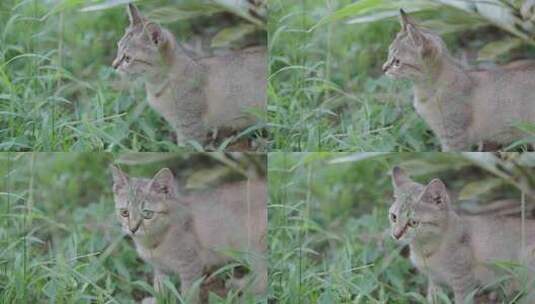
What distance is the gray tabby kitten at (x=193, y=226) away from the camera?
3533 mm

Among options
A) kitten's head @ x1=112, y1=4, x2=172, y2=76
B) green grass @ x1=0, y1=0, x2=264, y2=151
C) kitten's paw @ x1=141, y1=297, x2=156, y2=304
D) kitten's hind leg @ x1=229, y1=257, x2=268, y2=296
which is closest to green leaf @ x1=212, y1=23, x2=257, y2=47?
green grass @ x1=0, y1=0, x2=264, y2=151

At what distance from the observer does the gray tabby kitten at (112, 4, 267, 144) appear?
3.57 meters

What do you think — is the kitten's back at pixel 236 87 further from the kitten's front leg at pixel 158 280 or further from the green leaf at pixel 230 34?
the kitten's front leg at pixel 158 280

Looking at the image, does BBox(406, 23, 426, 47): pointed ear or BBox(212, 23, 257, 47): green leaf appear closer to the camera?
BBox(406, 23, 426, 47): pointed ear

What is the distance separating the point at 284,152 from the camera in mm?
3564

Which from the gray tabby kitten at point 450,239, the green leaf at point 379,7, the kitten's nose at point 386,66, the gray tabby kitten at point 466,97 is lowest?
the gray tabby kitten at point 450,239

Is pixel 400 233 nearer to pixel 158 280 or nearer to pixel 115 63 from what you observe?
pixel 158 280

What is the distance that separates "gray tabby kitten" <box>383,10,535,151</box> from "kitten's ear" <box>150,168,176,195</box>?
2.41ft

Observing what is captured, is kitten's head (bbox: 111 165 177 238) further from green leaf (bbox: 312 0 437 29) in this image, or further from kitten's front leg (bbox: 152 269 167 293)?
green leaf (bbox: 312 0 437 29)

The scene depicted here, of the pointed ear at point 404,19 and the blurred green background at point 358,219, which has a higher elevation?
the pointed ear at point 404,19

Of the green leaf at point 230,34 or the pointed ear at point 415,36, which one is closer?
the pointed ear at point 415,36

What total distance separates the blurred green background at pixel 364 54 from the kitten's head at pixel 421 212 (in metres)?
0.14

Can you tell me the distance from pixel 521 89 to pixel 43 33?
1474mm

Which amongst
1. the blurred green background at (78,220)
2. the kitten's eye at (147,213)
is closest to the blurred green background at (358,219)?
the blurred green background at (78,220)
